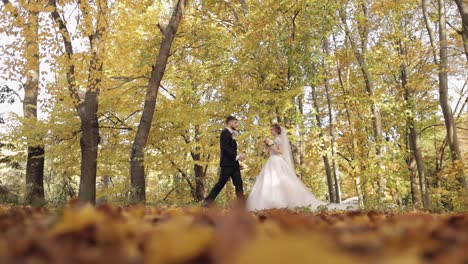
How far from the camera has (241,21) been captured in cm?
1516

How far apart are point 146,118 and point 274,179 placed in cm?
413

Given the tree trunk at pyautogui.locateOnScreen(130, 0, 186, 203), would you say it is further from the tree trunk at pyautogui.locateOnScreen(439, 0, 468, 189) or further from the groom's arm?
the tree trunk at pyautogui.locateOnScreen(439, 0, 468, 189)

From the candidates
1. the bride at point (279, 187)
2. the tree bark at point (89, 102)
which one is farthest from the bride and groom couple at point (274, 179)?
the tree bark at point (89, 102)

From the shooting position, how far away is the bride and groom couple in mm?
9156

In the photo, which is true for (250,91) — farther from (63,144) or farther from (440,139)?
(440,139)

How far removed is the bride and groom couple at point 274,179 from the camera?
916 centimetres

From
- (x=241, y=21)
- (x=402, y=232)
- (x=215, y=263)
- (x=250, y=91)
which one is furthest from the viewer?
(x=241, y=21)

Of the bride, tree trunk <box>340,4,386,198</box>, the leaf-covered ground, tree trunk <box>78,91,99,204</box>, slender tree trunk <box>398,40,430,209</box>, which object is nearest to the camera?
the leaf-covered ground

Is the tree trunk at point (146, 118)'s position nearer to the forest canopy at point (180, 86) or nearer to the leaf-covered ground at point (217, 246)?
the forest canopy at point (180, 86)

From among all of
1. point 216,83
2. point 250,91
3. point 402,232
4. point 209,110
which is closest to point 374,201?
point 250,91

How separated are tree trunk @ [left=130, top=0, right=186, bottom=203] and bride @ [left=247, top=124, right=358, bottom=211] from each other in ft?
10.3

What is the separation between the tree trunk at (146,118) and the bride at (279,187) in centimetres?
314

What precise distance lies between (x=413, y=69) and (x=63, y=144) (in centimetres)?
1940

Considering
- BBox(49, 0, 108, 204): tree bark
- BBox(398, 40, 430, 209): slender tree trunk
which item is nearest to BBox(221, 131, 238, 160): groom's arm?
BBox(49, 0, 108, 204): tree bark
